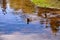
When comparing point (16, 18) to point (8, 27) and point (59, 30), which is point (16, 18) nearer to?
point (8, 27)

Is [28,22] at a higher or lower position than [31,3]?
lower

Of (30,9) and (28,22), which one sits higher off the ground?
(30,9)

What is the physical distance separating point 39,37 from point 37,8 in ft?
0.91

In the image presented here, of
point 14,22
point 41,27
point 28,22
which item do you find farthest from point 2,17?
point 41,27

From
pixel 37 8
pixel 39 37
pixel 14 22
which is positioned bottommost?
pixel 39 37

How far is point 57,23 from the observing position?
115 cm

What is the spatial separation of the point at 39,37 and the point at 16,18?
27cm

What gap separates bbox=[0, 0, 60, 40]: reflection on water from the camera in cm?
110

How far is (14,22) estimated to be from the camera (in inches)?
46.3

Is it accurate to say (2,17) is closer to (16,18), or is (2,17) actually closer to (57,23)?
(16,18)

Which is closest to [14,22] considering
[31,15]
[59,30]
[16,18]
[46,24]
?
[16,18]

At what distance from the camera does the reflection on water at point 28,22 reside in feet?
3.61

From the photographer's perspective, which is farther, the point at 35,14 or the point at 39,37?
the point at 35,14

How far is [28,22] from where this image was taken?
120 centimetres
